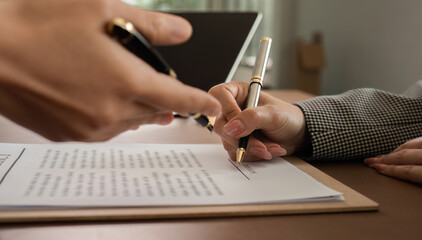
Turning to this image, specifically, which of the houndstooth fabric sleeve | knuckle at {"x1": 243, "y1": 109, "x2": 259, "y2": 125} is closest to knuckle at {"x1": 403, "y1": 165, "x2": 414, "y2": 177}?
the houndstooth fabric sleeve

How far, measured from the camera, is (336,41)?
9.76 ft

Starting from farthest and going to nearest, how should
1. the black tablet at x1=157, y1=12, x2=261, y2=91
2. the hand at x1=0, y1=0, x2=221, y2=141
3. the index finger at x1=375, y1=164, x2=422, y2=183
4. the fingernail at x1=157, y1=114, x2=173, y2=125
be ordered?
the black tablet at x1=157, y1=12, x2=261, y2=91 < the index finger at x1=375, y1=164, x2=422, y2=183 < the fingernail at x1=157, y1=114, x2=173, y2=125 < the hand at x1=0, y1=0, x2=221, y2=141

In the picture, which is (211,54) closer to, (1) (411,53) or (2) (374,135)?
(2) (374,135)

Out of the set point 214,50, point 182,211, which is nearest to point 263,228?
point 182,211

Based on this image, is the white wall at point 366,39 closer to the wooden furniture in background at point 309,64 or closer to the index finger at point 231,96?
the wooden furniture in background at point 309,64

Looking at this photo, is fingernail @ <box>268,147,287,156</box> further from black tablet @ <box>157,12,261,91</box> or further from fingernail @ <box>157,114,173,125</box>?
black tablet @ <box>157,12,261,91</box>

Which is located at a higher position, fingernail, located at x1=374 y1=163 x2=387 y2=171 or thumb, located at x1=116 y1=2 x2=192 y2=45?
thumb, located at x1=116 y1=2 x2=192 y2=45

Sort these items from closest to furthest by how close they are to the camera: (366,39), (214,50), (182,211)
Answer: (182,211)
(214,50)
(366,39)

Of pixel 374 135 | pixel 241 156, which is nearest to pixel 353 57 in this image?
pixel 374 135

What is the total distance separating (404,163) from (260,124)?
0.22 metres

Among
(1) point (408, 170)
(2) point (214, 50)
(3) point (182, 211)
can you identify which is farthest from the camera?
(2) point (214, 50)

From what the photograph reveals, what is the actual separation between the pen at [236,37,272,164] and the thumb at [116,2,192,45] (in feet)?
0.91

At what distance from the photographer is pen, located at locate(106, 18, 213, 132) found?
38 centimetres

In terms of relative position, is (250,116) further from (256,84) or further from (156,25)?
(156,25)
